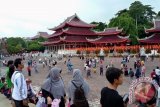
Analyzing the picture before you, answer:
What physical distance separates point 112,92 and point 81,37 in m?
62.7

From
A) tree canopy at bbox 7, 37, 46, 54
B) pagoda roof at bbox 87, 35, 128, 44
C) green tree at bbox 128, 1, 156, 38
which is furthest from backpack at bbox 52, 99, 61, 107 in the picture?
tree canopy at bbox 7, 37, 46, 54

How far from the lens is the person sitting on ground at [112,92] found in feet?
13.4

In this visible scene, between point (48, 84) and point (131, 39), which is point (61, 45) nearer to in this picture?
point (131, 39)

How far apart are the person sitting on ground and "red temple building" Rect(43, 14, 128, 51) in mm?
54028

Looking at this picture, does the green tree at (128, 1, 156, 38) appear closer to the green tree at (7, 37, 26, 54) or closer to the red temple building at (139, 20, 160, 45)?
the red temple building at (139, 20, 160, 45)

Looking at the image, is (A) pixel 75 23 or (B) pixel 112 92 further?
(A) pixel 75 23

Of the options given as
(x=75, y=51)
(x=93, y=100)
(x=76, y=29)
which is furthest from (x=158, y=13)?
(x=93, y=100)

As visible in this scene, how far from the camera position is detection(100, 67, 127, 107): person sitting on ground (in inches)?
161

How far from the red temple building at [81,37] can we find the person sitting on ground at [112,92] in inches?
2127

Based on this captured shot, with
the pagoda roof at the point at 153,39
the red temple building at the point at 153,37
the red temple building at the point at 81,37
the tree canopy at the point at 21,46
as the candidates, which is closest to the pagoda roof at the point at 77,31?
the red temple building at the point at 81,37

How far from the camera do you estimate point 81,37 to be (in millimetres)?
66750

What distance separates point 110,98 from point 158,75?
1129 centimetres

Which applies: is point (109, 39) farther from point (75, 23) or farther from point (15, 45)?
point (15, 45)

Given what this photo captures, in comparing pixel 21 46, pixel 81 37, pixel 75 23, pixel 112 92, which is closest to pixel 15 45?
pixel 21 46
